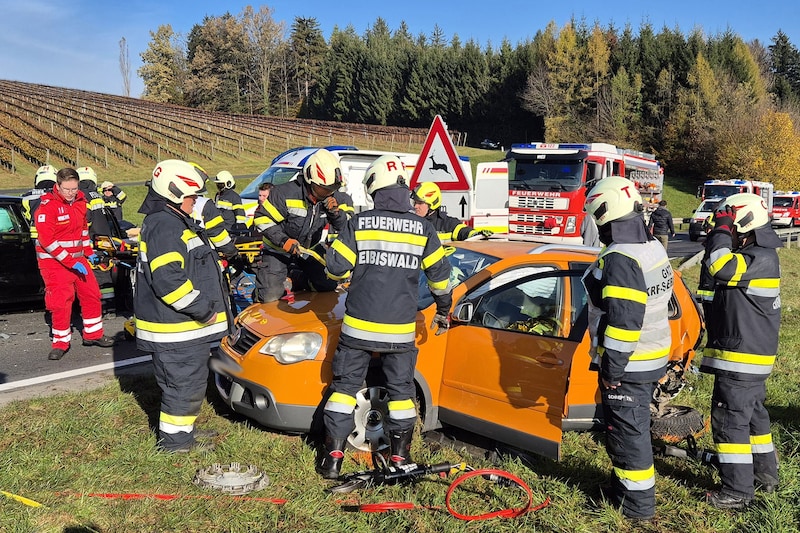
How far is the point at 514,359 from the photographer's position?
4.18 m

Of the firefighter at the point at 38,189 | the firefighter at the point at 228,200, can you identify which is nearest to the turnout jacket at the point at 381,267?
Result: the firefighter at the point at 38,189

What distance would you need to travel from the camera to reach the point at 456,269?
496cm

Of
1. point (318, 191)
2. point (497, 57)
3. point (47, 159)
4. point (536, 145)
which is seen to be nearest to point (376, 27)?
point (497, 57)

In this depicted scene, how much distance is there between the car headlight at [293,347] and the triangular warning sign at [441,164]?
2.74m

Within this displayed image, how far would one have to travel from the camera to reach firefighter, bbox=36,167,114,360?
650 cm

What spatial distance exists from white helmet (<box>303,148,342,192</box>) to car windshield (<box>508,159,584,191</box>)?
Answer: 10.1 meters

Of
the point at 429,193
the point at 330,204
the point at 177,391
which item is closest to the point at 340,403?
the point at 177,391

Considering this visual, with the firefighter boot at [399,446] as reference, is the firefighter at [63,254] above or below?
above

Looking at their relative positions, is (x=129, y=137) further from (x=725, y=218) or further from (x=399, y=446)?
(x=725, y=218)

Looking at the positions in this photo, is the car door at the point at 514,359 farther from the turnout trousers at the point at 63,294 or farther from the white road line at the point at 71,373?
the turnout trousers at the point at 63,294

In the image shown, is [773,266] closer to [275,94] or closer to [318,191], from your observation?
[318,191]

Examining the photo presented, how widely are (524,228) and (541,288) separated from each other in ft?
35.0

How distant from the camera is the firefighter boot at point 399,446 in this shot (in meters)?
4.04

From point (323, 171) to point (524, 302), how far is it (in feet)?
6.50
